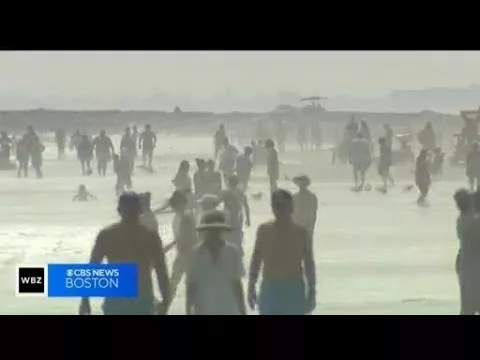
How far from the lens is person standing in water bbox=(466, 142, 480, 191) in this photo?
7152mm

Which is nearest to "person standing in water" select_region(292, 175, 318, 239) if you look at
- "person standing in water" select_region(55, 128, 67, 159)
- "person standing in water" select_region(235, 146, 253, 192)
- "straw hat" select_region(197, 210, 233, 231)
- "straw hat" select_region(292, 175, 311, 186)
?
"straw hat" select_region(292, 175, 311, 186)

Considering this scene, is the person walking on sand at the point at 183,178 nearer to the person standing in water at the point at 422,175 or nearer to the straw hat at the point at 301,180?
the straw hat at the point at 301,180

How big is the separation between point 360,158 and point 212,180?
692 mm

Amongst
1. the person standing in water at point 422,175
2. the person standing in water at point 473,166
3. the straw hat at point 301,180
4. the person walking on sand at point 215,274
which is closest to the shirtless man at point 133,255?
the person walking on sand at point 215,274

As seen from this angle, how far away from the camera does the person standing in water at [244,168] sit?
7164 millimetres

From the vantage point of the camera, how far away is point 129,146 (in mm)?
7191

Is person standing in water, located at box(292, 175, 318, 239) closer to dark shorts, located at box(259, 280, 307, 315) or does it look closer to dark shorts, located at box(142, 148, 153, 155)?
dark shorts, located at box(259, 280, 307, 315)

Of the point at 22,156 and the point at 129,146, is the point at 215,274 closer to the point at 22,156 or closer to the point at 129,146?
the point at 129,146

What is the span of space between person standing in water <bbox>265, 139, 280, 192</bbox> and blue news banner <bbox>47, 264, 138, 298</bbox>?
74 cm

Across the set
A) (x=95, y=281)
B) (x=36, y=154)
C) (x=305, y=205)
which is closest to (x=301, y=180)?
(x=305, y=205)
